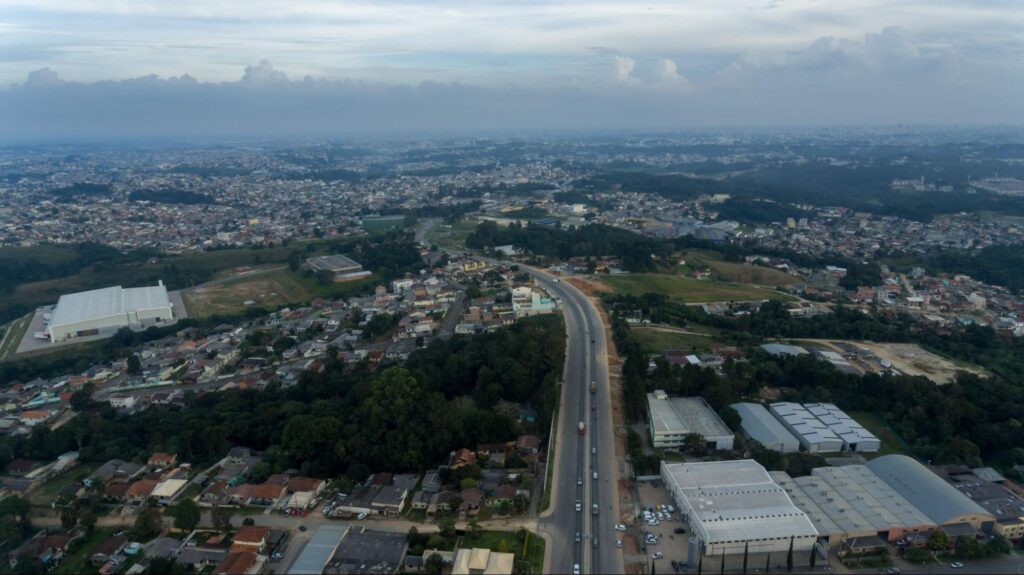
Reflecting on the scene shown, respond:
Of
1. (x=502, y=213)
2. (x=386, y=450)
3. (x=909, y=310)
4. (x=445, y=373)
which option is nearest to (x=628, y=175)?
(x=502, y=213)

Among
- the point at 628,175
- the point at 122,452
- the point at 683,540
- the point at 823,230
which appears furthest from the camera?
the point at 628,175

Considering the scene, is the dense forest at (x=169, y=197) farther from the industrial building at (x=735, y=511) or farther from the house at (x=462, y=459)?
the industrial building at (x=735, y=511)

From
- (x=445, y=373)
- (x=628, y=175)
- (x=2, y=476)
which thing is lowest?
(x=2, y=476)

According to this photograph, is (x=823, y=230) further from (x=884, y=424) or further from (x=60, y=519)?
(x=60, y=519)

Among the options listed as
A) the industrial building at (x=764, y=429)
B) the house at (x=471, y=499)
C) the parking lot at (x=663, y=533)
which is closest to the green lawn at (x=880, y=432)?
the industrial building at (x=764, y=429)

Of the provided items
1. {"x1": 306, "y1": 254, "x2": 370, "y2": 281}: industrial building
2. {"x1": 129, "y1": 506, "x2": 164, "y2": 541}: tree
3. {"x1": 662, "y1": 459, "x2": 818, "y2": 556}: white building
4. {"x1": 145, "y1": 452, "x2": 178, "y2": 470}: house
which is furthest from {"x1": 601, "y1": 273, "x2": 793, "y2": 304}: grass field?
{"x1": 129, "y1": 506, "x2": 164, "y2": 541}: tree

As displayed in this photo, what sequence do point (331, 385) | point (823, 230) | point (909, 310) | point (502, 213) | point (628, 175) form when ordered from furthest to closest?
point (628, 175), point (502, 213), point (823, 230), point (909, 310), point (331, 385)

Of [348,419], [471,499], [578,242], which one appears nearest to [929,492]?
[471,499]

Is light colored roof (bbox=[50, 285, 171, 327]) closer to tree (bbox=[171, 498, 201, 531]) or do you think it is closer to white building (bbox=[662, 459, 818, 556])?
tree (bbox=[171, 498, 201, 531])
